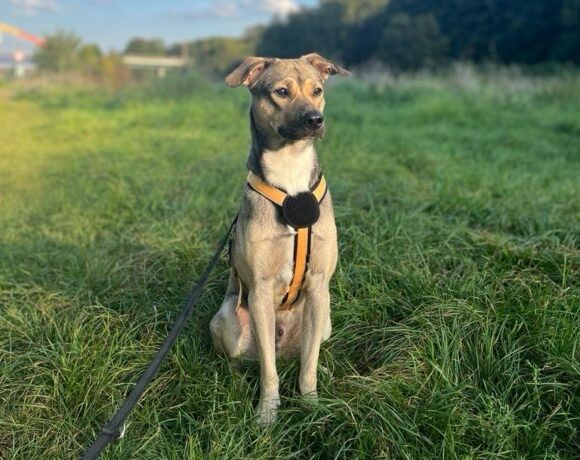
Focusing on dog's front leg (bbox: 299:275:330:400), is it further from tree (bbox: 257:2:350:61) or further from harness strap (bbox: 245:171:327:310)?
tree (bbox: 257:2:350:61)

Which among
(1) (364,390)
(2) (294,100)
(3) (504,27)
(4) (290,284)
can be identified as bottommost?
(1) (364,390)

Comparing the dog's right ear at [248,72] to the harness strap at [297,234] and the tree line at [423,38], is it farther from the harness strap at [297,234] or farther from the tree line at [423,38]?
the tree line at [423,38]

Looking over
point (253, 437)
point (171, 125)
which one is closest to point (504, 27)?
point (171, 125)

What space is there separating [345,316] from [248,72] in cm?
139

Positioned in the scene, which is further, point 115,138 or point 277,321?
point 115,138

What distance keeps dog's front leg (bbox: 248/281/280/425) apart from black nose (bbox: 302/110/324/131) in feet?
2.39

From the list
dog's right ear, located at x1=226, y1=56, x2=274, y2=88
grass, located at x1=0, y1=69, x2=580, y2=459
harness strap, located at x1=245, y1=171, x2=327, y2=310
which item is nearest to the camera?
grass, located at x1=0, y1=69, x2=580, y2=459

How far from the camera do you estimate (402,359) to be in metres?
2.52

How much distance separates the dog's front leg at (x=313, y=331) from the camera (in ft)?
8.19

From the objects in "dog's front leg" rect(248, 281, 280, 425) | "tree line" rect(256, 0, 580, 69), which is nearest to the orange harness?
"dog's front leg" rect(248, 281, 280, 425)

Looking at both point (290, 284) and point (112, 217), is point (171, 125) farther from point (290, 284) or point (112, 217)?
point (290, 284)

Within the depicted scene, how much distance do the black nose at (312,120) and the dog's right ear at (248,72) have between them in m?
0.43

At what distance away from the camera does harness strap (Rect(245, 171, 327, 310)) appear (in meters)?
2.42

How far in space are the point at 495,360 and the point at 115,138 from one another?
898 centimetres
